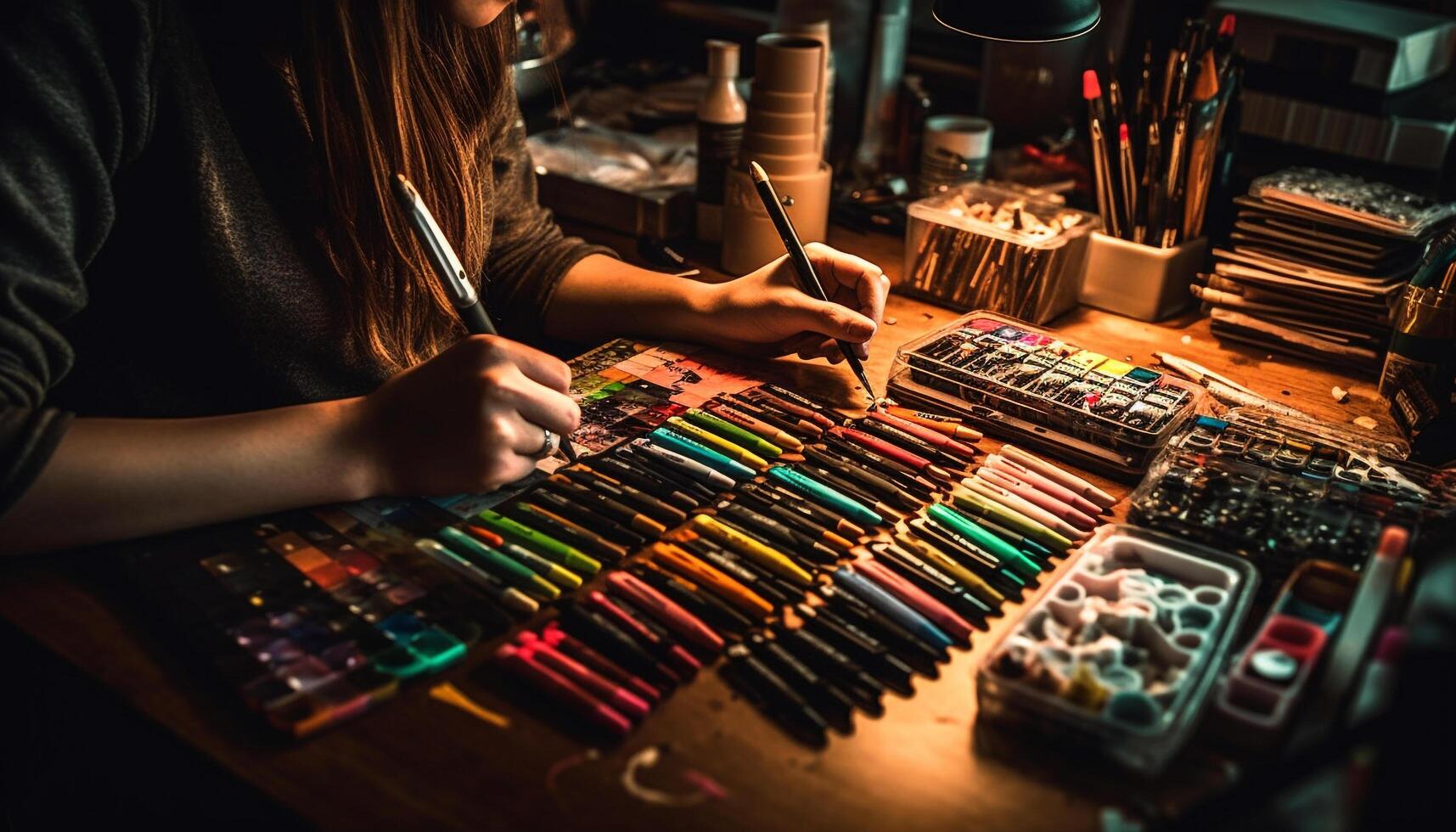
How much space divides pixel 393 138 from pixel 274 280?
17 centimetres

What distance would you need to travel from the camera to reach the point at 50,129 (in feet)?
2.59

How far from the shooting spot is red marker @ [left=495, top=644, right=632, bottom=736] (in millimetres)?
708

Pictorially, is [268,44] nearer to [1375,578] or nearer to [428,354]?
[428,354]

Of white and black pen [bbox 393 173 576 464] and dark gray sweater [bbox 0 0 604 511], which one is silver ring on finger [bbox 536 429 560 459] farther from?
dark gray sweater [bbox 0 0 604 511]

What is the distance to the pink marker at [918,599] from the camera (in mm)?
810

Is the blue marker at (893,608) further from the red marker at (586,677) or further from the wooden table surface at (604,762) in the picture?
the red marker at (586,677)

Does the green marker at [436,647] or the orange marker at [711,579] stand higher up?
the orange marker at [711,579]

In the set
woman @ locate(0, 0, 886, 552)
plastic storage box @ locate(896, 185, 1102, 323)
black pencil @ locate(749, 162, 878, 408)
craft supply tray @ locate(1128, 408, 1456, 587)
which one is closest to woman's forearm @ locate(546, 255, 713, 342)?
woman @ locate(0, 0, 886, 552)

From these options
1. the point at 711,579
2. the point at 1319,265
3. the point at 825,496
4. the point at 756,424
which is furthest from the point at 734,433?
the point at 1319,265

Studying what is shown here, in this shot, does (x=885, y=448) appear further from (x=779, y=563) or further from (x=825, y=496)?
(x=779, y=563)

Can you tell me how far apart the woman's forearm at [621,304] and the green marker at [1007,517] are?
40 centimetres

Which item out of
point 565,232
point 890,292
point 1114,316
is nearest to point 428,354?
point 565,232

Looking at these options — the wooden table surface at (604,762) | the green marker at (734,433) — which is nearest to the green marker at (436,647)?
the wooden table surface at (604,762)

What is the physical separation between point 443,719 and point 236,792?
0.12 meters
